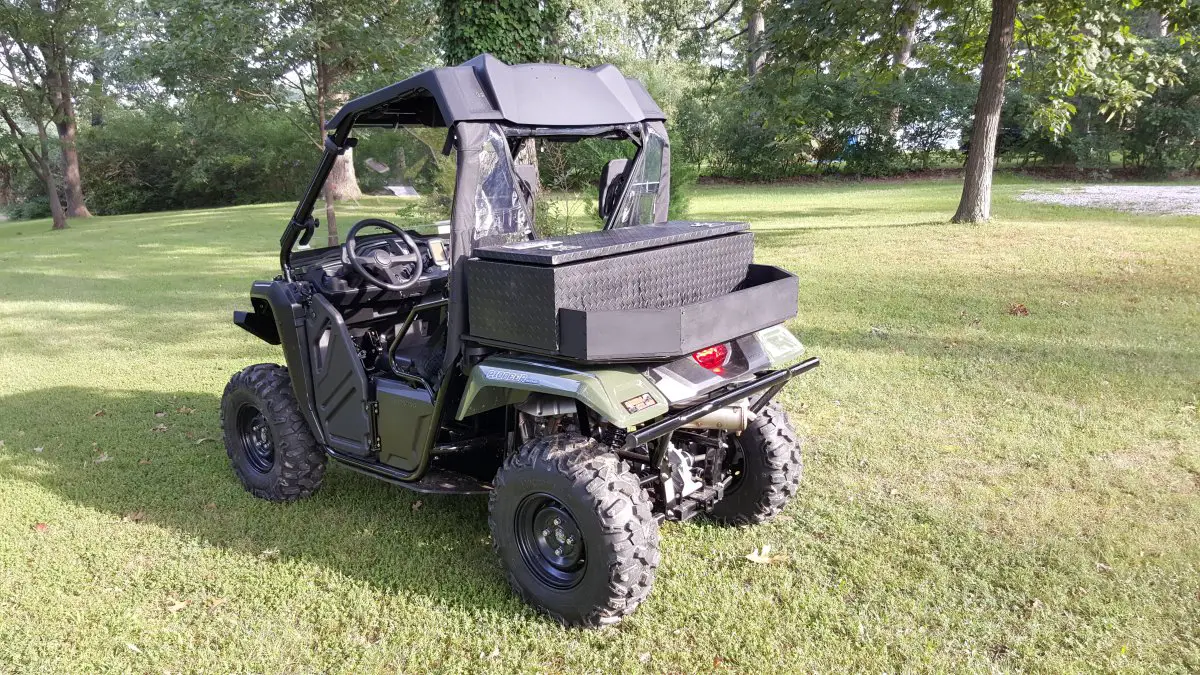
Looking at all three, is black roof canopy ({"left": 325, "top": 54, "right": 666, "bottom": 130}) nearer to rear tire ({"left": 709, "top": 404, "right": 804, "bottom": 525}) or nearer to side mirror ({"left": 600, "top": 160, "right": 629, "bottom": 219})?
side mirror ({"left": 600, "top": 160, "right": 629, "bottom": 219})

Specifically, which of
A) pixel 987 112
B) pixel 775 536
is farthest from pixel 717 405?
pixel 987 112

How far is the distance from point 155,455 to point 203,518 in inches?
44.7

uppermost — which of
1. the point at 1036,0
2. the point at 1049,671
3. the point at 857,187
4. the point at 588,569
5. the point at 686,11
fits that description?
the point at 686,11

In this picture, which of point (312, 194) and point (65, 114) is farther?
point (65, 114)

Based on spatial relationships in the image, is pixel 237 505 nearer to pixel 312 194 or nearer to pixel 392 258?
pixel 392 258

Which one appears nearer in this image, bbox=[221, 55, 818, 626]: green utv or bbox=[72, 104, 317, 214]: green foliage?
bbox=[221, 55, 818, 626]: green utv

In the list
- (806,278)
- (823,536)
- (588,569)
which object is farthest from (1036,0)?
(588,569)

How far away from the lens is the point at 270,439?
4277 millimetres

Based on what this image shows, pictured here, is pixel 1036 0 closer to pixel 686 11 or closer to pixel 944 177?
pixel 944 177

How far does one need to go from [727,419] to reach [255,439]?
2.61m

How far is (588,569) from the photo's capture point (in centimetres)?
291

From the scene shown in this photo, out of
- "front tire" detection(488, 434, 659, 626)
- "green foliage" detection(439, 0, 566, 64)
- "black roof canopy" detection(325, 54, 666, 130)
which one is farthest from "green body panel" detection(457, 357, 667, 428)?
"green foliage" detection(439, 0, 566, 64)

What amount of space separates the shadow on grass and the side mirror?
5.21ft

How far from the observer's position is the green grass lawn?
9.64 feet
